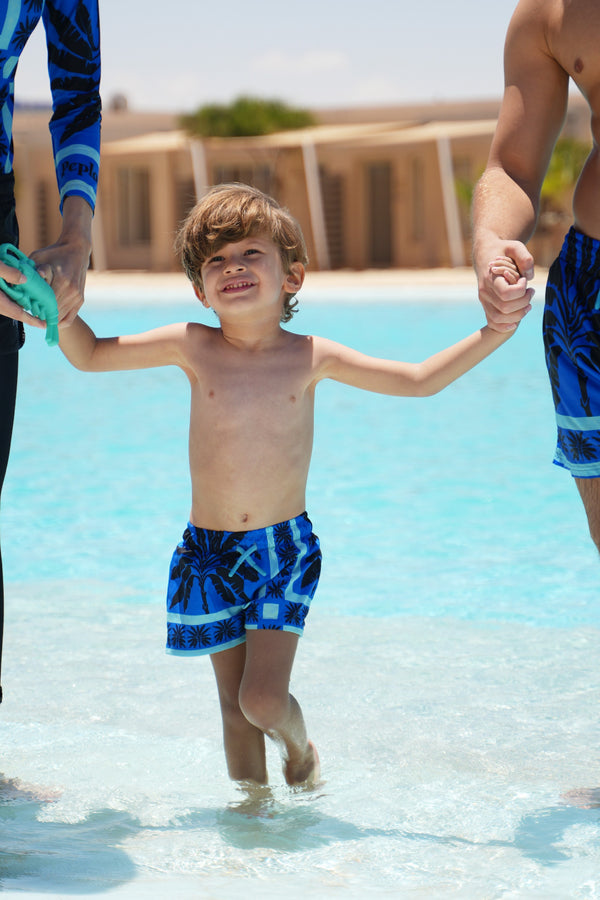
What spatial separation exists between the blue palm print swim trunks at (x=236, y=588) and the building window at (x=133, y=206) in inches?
1096

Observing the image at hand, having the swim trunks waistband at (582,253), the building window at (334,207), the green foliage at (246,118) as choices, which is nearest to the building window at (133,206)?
the green foliage at (246,118)

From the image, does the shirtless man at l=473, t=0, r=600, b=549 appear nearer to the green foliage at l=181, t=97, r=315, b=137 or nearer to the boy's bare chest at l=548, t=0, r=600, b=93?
the boy's bare chest at l=548, t=0, r=600, b=93

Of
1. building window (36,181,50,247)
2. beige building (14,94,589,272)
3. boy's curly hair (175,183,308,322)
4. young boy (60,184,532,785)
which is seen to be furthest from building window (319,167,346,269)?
young boy (60,184,532,785)

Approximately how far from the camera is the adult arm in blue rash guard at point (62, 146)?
2482mm

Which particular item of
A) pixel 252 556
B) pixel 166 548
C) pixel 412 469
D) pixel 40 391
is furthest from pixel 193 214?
pixel 40 391

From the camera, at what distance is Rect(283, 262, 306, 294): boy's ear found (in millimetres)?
3020

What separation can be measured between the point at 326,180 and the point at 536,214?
26519 millimetres

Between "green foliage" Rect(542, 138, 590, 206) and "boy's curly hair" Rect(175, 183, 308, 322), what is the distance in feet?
68.6

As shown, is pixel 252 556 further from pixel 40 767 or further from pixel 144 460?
pixel 144 460

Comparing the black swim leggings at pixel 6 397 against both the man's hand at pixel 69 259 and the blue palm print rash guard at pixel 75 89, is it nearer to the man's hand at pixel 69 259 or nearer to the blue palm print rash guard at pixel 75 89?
the man's hand at pixel 69 259

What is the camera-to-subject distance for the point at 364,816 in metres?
2.89

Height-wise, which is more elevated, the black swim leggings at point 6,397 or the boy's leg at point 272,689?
the black swim leggings at point 6,397

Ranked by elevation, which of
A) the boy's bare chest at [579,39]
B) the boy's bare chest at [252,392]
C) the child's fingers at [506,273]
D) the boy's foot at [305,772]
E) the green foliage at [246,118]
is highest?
the green foliage at [246,118]

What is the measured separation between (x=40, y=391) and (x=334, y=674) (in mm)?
9006
